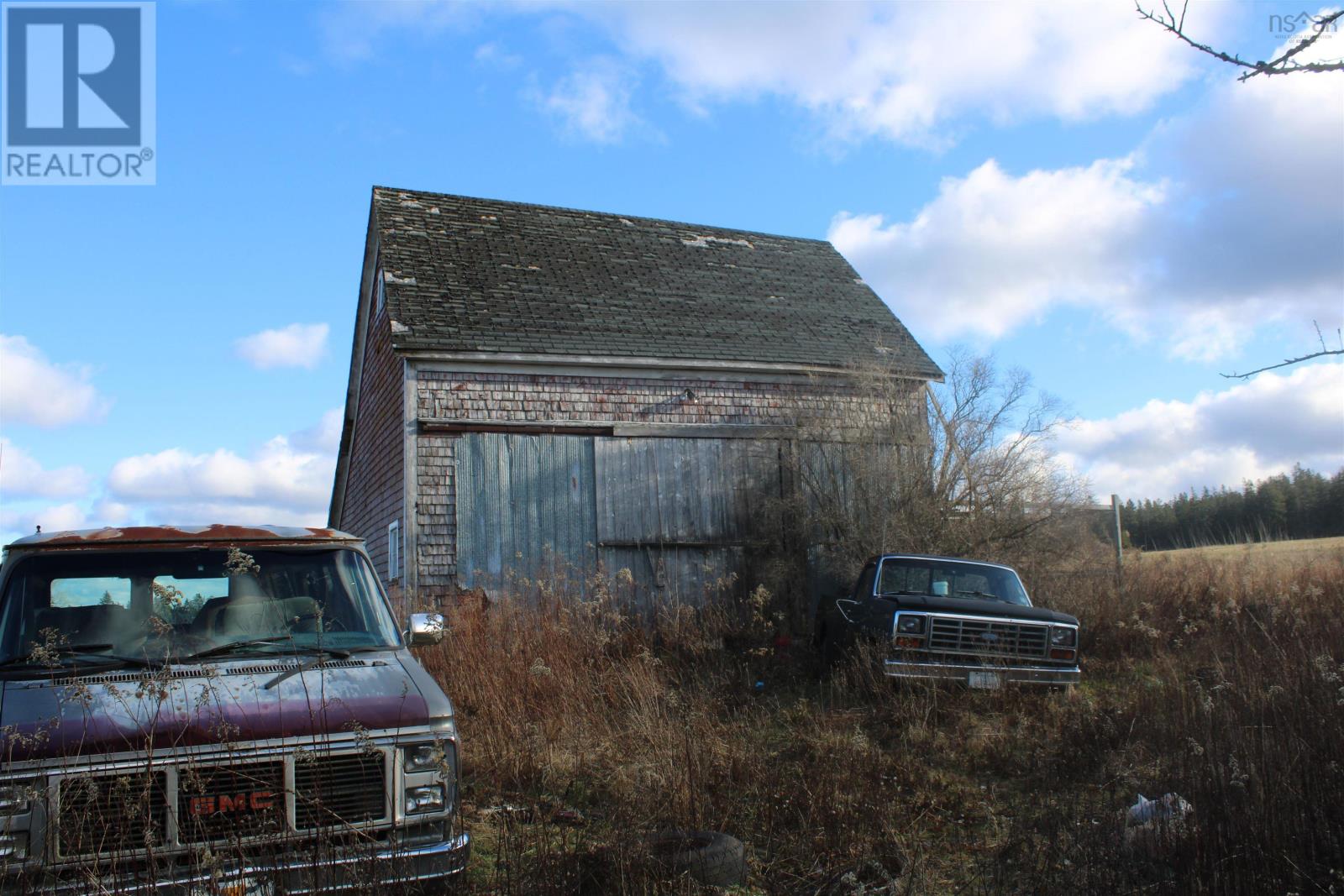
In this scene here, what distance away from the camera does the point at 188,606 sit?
15.7 ft

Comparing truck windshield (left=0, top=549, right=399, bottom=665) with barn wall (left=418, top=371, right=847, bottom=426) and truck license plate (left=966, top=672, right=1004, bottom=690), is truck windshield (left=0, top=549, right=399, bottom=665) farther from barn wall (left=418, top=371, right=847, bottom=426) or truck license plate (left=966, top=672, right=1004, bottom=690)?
barn wall (left=418, top=371, right=847, bottom=426)

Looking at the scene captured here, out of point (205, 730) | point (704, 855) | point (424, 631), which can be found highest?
point (424, 631)

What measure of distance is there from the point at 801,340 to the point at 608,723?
10.2 meters

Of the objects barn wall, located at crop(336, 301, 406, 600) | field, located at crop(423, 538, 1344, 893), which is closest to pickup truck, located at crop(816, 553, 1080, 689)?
field, located at crop(423, 538, 1344, 893)

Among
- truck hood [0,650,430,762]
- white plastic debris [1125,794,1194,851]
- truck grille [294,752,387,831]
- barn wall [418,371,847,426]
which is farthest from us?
barn wall [418,371,847,426]

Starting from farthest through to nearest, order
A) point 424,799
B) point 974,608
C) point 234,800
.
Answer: point 974,608 < point 424,799 < point 234,800

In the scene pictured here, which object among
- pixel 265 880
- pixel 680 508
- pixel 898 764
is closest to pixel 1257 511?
pixel 680 508

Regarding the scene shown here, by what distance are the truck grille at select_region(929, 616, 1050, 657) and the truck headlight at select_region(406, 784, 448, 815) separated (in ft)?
19.6

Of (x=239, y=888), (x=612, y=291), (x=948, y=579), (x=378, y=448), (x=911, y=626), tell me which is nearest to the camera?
(x=239, y=888)

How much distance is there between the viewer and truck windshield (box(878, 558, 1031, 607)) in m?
10.4

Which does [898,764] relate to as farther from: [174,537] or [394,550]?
[394,550]

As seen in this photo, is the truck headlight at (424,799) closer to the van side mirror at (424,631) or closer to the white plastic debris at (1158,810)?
the van side mirror at (424,631)

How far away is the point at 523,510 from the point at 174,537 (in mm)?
9201

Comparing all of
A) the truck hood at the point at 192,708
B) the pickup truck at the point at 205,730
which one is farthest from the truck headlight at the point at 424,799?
the truck hood at the point at 192,708
